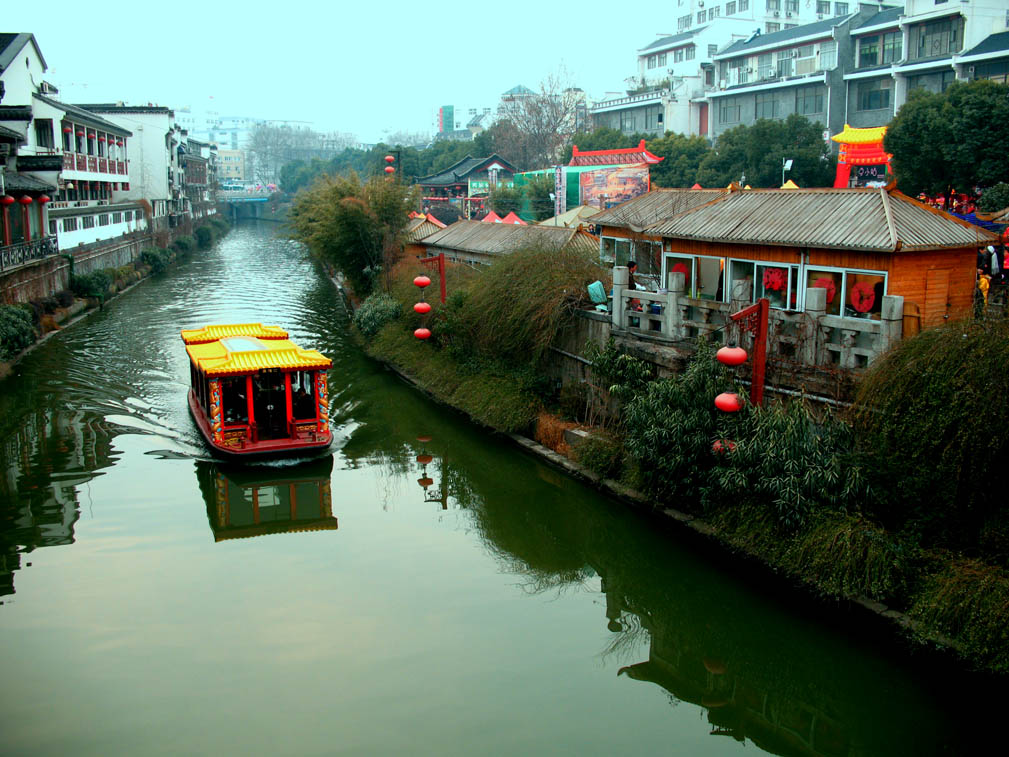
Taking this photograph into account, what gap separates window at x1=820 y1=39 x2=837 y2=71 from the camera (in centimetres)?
4062

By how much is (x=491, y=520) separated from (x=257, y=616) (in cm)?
383

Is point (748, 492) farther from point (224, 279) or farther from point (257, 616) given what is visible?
point (224, 279)

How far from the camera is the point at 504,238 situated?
22438mm

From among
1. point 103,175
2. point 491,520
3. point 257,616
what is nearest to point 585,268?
point 491,520

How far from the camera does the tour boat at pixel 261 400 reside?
1392cm

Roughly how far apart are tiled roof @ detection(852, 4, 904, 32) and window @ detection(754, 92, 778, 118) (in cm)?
553

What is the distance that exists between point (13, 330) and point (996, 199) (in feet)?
70.6

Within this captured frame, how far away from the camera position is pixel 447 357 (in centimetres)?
1862

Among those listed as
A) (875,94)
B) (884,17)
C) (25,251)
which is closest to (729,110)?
(875,94)

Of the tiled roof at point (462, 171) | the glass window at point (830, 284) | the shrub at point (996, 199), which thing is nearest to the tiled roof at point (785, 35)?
the tiled roof at point (462, 171)

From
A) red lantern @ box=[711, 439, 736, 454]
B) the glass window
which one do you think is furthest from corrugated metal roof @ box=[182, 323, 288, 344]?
the glass window

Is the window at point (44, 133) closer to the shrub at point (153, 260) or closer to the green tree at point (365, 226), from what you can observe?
the shrub at point (153, 260)

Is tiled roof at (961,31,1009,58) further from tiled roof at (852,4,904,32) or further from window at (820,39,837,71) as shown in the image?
window at (820,39,837,71)

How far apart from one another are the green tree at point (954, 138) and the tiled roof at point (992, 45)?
9467mm
